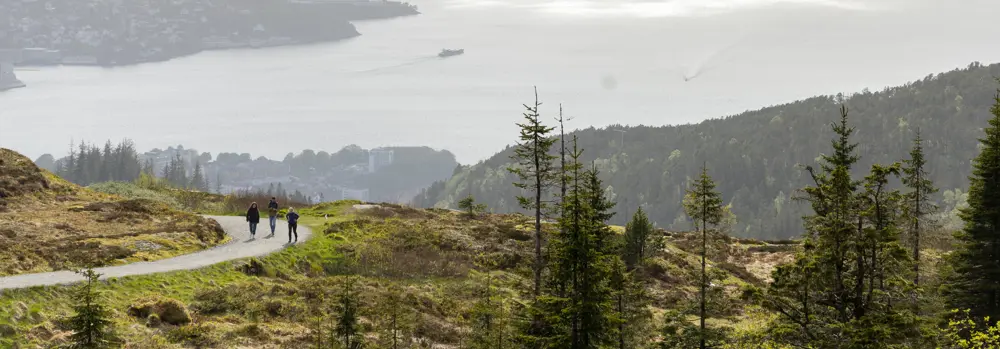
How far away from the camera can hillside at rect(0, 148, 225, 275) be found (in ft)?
98.1

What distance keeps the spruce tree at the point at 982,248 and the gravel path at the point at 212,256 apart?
1134 inches

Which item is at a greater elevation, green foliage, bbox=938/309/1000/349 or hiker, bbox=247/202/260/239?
hiker, bbox=247/202/260/239

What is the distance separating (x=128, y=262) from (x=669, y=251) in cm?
3656

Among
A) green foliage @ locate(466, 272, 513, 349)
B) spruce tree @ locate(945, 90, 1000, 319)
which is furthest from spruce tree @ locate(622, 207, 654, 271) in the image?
green foliage @ locate(466, 272, 513, 349)

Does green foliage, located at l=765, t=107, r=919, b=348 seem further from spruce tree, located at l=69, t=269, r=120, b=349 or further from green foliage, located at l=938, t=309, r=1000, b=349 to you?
spruce tree, located at l=69, t=269, r=120, b=349

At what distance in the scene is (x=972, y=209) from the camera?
33.1m

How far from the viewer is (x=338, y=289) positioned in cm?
3294

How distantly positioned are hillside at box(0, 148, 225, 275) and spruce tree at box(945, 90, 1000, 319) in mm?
31391

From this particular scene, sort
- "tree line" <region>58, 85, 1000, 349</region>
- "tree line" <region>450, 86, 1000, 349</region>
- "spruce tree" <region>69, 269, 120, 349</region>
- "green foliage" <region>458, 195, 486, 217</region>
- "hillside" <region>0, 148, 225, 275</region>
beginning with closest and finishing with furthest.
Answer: "spruce tree" <region>69, 269, 120, 349</region> → "tree line" <region>450, 86, 1000, 349</region> → "tree line" <region>58, 85, 1000, 349</region> → "hillside" <region>0, 148, 225, 275</region> → "green foliage" <region>458, 195, 486, 217</region>

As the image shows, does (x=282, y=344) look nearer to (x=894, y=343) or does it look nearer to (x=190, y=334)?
(x=190, y=334)

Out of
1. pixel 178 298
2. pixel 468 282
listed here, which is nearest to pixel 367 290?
pixel 468 282

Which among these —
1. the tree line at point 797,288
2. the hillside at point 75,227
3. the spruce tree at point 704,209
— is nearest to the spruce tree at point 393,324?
the tree line at point 797,288

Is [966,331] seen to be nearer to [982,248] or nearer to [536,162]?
[982,248]

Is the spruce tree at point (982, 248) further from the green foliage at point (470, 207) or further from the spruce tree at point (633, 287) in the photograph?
the green foliage at point (470, 207)
